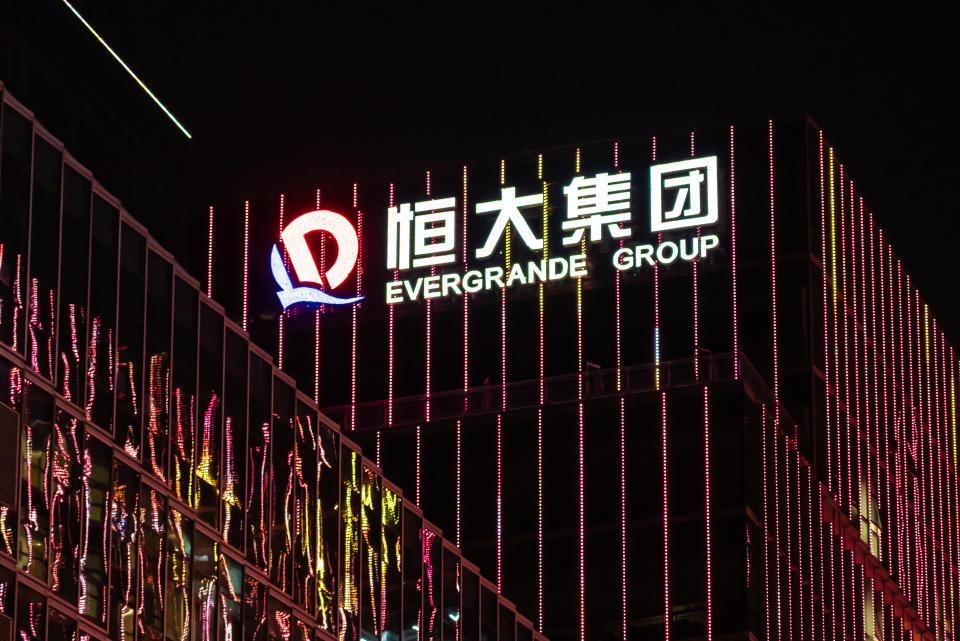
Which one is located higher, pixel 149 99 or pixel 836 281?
pixel 149 99

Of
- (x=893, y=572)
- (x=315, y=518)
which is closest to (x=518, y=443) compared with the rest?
(x=893, y=572)

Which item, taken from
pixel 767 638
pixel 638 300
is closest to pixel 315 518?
pixel 767 638

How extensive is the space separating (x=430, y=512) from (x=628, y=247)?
11.1 meters

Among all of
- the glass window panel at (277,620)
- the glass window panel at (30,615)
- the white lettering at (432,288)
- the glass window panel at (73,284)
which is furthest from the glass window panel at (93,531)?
the white lettering at (432,288)

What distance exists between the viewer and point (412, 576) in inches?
2203

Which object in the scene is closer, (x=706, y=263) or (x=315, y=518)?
(x=315, y=518)

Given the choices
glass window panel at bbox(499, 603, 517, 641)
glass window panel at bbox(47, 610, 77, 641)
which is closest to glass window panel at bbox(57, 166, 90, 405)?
glass window panel at bbox(47, 610, 77, 641)

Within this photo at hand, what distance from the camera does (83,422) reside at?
138ft

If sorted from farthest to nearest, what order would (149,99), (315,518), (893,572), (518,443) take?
(149,99), (893,572), (518,443), (315,518)

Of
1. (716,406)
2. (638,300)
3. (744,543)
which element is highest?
(638,300)

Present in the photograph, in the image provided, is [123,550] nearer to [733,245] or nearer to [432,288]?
[733,245]

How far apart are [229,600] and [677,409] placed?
28.7m

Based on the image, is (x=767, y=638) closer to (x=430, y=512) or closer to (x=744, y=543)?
(x=744, y=543)

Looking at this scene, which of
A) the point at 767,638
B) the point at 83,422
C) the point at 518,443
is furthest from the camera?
the point at 518,443
